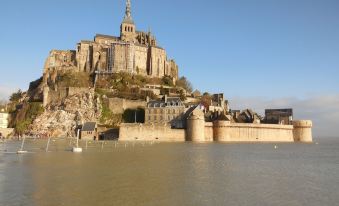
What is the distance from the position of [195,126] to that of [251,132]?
13.6 metres

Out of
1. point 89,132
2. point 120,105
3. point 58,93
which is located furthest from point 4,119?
point 120,105

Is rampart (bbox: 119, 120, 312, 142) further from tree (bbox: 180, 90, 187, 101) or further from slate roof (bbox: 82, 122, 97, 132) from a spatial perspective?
tree (bbox: 180, 90, 187, 101)

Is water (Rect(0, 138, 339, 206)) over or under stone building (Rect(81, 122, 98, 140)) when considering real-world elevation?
under

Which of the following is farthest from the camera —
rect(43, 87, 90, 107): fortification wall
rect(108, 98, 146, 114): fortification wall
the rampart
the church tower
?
the church tower

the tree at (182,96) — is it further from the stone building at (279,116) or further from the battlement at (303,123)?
the battlement at (303,123)

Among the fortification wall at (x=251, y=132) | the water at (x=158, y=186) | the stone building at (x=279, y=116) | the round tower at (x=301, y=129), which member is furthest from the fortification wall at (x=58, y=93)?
the water at (x=158, y=186)

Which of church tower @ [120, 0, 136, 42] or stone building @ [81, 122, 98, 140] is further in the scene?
church tower @ [120, 0, 136, 42]

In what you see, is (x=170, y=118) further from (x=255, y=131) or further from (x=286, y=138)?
(x=286, y=138)

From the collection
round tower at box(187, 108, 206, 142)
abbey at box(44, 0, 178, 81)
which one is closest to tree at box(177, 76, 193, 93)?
abbey at box(44, 0, 178, 81)

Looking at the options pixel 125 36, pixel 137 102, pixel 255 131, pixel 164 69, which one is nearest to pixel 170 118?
pixel 137 102

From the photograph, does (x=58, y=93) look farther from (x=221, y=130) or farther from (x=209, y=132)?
(x=221, y=130)

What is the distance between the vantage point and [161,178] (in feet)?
57.5

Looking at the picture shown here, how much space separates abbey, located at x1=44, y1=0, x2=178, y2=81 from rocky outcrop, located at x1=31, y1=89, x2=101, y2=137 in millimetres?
10719

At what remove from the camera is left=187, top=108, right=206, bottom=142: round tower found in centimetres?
5772
